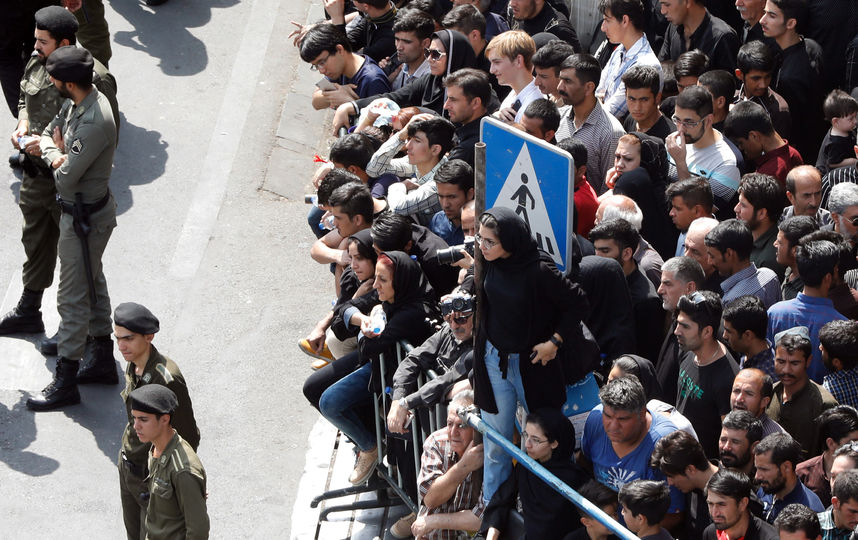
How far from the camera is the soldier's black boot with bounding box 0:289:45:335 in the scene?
32.6ft

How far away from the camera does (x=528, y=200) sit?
570 centimetres

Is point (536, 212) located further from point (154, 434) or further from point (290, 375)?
point (290, 375)

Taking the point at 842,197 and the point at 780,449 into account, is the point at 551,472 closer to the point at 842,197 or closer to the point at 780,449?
the point at 780,449

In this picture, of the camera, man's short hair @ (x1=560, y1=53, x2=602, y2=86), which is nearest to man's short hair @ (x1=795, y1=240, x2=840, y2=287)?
the camera

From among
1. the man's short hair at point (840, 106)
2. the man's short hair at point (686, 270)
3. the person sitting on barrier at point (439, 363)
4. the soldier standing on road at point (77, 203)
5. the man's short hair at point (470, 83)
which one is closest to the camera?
the person sitting on barrier at point (439, 363)

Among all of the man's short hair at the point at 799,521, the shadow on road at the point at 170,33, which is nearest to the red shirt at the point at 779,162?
the man's short hair at the point at 799,521

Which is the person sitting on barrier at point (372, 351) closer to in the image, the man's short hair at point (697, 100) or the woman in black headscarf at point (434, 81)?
the man's short hair at point (697, 100)

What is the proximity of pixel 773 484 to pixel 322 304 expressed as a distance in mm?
5608

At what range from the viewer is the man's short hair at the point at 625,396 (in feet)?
19.5

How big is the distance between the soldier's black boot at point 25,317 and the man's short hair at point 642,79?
197 inches

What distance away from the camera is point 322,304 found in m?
10.6

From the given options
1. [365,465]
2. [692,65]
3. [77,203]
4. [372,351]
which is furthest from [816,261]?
[77,203]

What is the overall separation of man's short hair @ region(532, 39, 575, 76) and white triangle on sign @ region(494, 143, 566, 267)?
3.52 meters

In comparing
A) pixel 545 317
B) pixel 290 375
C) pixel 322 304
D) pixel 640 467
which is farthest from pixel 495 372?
pixel 322 304
